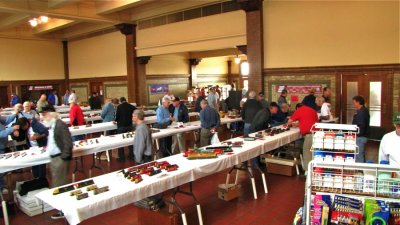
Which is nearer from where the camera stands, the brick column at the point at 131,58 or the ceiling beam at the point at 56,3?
the ceiling beam at the point at 56,3

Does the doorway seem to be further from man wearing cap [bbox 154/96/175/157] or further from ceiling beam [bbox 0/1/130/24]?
ceiling beam [bbox 0/1/130/24]

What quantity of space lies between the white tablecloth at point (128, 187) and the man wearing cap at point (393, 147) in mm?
2189

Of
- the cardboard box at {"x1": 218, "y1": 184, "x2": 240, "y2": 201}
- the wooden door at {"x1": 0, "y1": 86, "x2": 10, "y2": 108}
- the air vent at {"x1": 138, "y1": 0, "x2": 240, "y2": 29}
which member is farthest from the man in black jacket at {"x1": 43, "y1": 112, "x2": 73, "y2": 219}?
the wooden door at {"x1": 0, "y1": 86, "x2": 10, "y2": 108}

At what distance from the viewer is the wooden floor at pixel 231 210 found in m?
5.11

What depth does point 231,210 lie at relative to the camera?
5531 mm

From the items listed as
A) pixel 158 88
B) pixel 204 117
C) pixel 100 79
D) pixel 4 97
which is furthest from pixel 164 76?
pixel 204 117

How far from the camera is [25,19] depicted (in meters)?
15.7

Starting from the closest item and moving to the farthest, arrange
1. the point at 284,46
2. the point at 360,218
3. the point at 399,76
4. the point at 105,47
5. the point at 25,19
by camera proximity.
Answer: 1. the point at 360,218
2. the point at 399,76
3. the point at 284,46
4. the point at 25,19
5. the point at 105,47

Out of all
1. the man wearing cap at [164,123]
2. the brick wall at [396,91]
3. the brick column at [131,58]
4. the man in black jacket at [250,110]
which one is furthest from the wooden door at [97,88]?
the brick wall at [396,91]

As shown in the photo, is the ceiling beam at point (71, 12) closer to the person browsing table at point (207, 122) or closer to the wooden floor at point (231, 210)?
the person browsing table at point (207, 122)

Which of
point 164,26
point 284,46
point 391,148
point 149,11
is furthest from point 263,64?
point 391,148

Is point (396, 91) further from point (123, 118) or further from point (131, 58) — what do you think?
point (131, 58)

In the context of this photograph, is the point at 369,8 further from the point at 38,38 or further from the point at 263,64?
the point at 38,38

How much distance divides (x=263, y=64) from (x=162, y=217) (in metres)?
9.21
